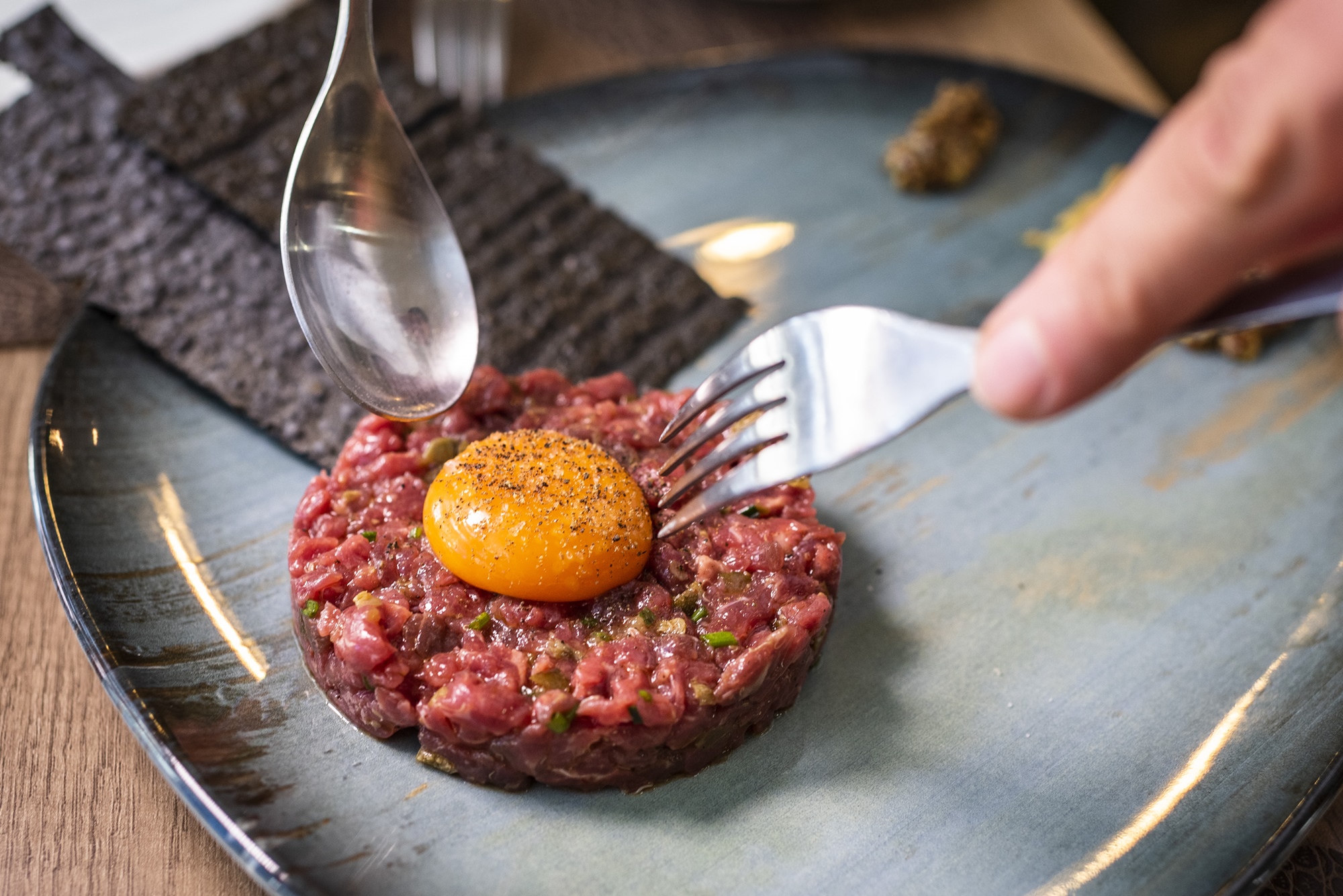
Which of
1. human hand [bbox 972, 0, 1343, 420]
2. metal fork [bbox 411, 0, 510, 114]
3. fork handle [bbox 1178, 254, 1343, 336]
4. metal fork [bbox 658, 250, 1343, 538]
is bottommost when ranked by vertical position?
metal fork [bbox 658, 250, 1343, 538]

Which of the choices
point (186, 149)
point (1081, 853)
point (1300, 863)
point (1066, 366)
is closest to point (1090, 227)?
point (1066, 366)

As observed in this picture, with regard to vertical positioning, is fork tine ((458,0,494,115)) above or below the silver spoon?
above

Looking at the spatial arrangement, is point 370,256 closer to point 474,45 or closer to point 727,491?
point 727,491

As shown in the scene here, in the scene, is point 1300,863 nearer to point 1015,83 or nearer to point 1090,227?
point 1090,227

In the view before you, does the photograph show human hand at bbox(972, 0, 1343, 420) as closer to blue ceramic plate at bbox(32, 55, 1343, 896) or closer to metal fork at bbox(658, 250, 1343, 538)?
metal fork at bbox(658, 250, 1343, 538)

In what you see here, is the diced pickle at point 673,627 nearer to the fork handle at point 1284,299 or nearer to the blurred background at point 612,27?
the fork handle at point 1284,299

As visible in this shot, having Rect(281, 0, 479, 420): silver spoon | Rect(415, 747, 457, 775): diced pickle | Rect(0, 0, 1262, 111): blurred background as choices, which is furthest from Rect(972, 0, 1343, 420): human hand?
Rect(0, 0, 1262, 111): blurred background

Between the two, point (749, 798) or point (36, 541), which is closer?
point (749, 798)
